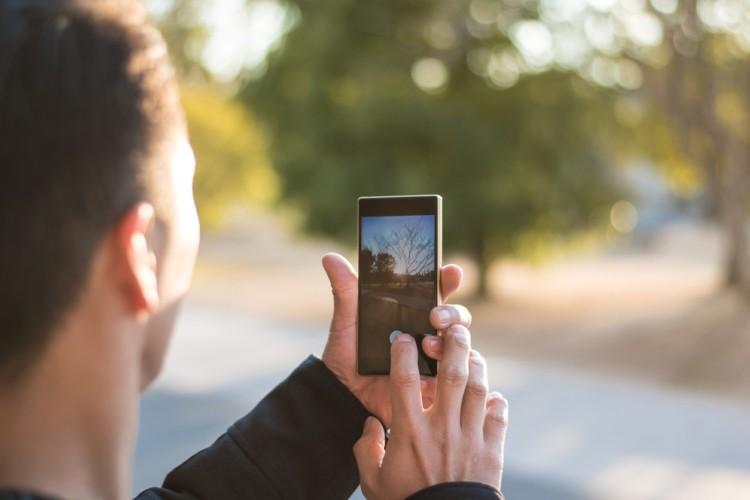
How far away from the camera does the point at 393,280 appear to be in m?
1.34

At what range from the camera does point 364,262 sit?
135cm

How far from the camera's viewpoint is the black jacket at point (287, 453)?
120 centimetres

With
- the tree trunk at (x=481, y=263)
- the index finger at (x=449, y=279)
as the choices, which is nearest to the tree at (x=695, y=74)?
the tree trunk at (x=481, y=263)

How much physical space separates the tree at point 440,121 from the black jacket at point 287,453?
11.9m

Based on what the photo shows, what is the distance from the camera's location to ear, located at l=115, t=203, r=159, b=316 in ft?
2.31

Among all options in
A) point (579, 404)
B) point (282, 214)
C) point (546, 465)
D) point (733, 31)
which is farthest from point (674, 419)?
point (282, 214)

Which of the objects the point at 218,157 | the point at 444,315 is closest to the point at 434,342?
the point at 444,315

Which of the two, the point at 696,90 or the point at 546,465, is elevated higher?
the point at 696,90

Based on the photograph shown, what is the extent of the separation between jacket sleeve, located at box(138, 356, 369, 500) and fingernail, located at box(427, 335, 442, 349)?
0.14 metres

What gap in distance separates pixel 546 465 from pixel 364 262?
178 inches

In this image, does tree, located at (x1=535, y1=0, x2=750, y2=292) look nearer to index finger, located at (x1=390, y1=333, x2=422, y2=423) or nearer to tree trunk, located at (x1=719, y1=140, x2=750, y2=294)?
tree trunk, located at (x1=719, y1=140, x2=750, y2=294)

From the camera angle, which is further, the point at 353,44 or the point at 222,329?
the point at 353,44

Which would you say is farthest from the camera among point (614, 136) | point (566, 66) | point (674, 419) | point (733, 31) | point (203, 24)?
point (203, 24)

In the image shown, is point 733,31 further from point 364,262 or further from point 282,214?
point 364,262
